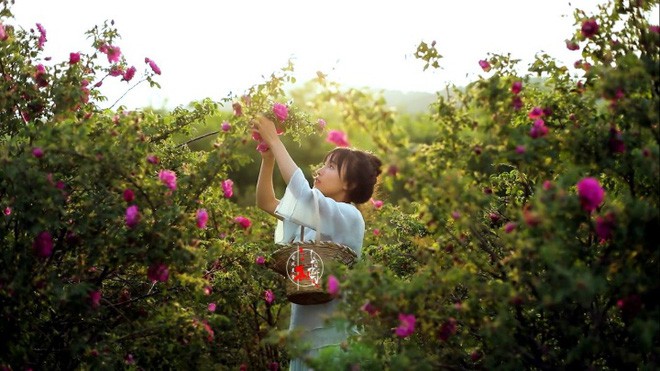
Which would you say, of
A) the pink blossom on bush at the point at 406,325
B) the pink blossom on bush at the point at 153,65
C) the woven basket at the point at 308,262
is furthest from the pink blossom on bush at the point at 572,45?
the pink blossom on bush at the point at 153,65

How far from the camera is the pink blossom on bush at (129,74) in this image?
4977 millimetres

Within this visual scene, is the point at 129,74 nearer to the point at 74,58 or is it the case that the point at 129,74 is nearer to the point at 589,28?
the point at 74,58

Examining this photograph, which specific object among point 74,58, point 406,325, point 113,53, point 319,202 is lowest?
point 406,325

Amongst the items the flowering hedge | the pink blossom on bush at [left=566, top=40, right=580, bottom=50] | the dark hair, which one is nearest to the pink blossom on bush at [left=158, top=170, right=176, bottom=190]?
the flowering hedge

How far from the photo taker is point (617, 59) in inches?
144

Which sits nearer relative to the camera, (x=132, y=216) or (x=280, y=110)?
(x=132, y=216)

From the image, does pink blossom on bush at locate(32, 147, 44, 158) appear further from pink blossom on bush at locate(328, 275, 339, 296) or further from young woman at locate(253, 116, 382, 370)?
pink blossom on bush at locate(328, 275, 339, 296)

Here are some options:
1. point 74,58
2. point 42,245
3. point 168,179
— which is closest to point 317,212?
point 168,179

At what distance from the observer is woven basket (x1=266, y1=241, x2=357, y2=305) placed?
3.69m

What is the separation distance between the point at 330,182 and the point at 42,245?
143 centimetres

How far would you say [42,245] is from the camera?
11.6 ft

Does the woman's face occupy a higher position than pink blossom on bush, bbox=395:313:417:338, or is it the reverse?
the woman's face

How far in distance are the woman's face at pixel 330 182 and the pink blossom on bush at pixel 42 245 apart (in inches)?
53.1

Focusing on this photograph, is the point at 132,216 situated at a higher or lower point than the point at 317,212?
lower
